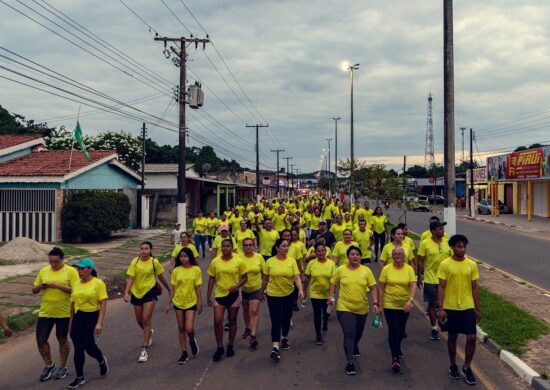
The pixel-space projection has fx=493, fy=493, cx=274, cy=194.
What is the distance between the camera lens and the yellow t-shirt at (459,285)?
20.0 ft

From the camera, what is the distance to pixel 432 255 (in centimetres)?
791

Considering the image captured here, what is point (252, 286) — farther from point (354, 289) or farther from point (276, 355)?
point (354, 289)

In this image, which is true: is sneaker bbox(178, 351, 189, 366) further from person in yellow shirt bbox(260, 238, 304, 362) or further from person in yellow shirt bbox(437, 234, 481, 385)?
person in yellow shirt bbox(437, 234, 481, 385)

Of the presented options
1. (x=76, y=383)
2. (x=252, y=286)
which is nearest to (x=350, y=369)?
(x=252, y=286)

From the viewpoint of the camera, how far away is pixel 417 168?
412ft

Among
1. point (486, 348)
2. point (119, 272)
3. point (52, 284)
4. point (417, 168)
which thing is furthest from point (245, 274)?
point (417, 168)

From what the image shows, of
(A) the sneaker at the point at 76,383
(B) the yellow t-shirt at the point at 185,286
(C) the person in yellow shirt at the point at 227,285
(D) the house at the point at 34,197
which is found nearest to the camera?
(A) the sneaker at the point at 76,383

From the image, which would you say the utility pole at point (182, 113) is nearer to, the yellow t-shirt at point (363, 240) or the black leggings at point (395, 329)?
the yellow t-shirt at point (363, 240)

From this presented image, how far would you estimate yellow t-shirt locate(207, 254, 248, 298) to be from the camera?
7059 mm

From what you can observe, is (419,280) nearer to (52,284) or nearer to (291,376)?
(291,376)

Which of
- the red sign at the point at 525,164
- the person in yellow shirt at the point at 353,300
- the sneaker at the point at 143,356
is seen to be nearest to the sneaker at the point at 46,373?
the sneaker at the point at 143,356

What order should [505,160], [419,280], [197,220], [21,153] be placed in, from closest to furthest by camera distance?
[419,280]
[197,220]
[21,153]
[505,160]

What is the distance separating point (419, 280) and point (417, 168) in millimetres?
122316

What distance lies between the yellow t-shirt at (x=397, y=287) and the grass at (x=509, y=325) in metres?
1.93
